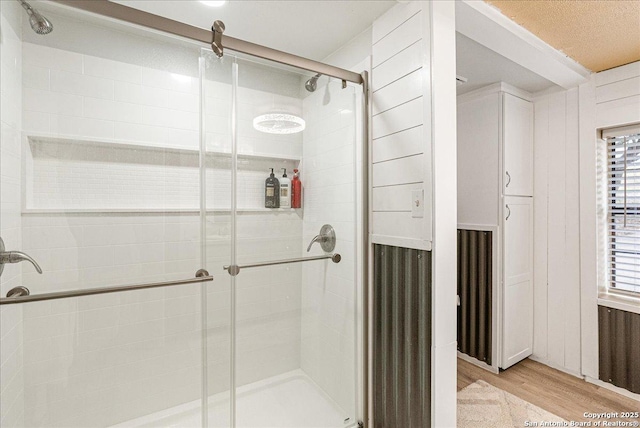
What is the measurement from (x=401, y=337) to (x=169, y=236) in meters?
1.25

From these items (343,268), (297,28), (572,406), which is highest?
(297,28)

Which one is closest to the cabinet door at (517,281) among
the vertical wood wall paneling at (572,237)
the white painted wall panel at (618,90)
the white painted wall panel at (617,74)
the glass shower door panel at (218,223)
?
the vertical wood wall paneling at (572,237)

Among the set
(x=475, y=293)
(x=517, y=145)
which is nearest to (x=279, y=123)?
(x=517, y=145)

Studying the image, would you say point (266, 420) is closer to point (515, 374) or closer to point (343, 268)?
point (343, 268)

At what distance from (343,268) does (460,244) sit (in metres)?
1.55

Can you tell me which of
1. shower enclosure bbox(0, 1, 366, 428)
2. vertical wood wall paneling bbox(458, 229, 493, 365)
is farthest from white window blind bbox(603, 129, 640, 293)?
shower enclosure bbox(0, 1, 366, 428)

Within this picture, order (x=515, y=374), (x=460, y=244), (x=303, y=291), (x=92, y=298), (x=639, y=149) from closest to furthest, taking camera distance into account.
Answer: (x=92, y=298) < (x=303, y=291) < (x=639, y=149) < (x=515, y=374) < (x=460, y=244)

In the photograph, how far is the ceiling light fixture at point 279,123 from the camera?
1.55 m

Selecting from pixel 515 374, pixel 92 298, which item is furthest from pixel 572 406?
pixel 92 298

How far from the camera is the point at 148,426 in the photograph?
1.57m

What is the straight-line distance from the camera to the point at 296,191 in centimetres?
166

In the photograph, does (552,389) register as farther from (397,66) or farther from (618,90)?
(397,66)

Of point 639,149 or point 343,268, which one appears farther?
point 639,149

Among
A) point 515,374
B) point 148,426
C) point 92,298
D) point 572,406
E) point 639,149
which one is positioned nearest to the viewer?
point 92,298
